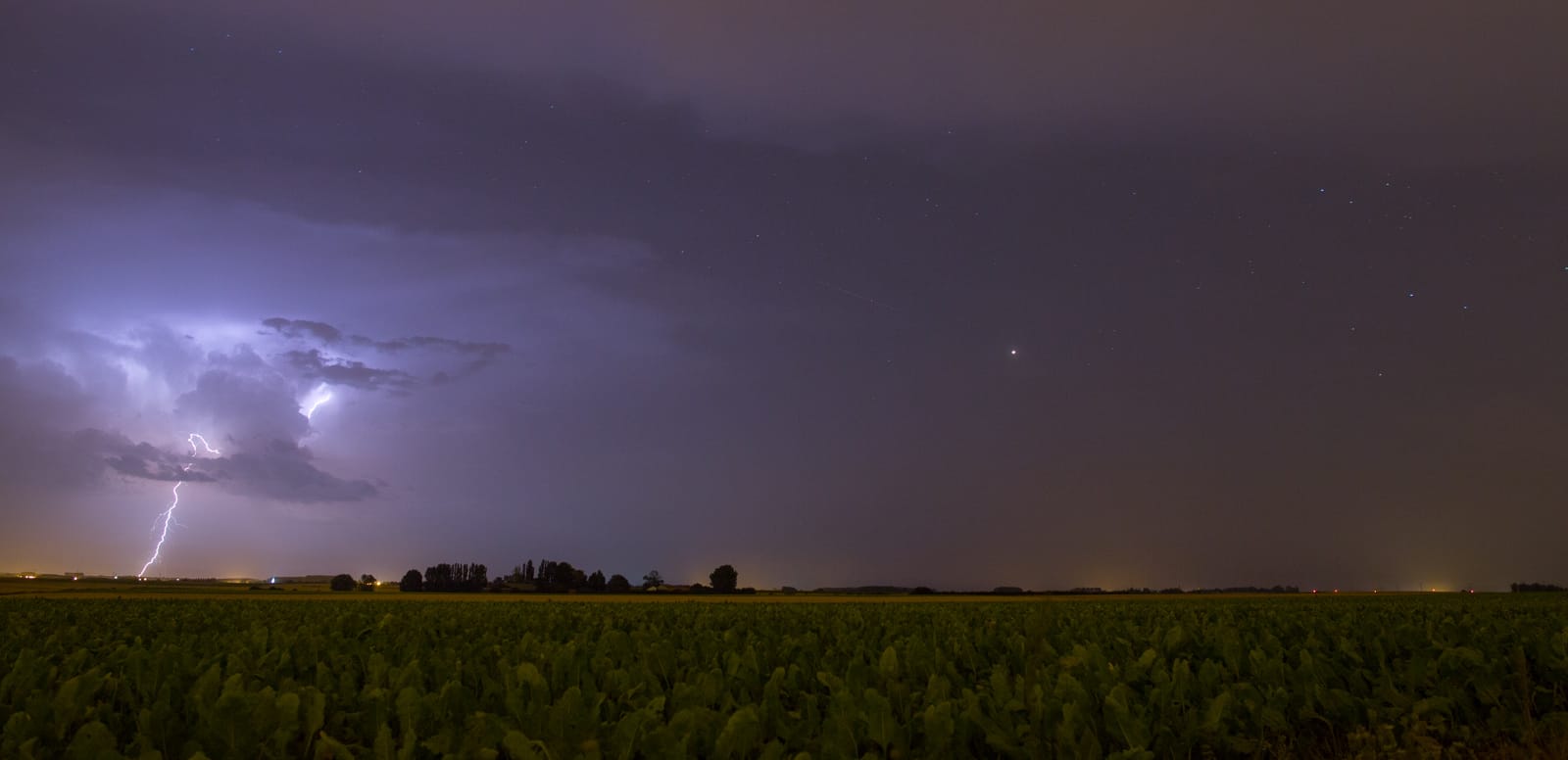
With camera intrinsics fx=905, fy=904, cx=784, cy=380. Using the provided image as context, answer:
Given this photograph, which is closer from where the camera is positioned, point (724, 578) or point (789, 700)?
point (789, 700)

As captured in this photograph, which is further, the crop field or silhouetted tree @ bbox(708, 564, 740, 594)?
silhouetted tree @ bbox(708, 564, 740, 594)

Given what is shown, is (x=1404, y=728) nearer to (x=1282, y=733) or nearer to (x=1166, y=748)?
(x=1282, y=733)

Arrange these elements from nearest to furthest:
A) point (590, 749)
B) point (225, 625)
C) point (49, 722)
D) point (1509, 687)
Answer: point (590, 749) → point (49, 722) → point (1509, 687) → point (225, 625)

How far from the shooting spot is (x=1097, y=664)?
21.6ft

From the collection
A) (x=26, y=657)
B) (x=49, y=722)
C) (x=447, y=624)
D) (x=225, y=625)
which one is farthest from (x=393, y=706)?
(x=225, y=625)

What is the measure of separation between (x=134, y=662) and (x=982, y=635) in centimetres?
856

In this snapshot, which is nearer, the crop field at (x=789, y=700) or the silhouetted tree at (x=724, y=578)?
the crop field at (x=789, y=700)

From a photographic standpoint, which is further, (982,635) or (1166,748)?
(982,635)

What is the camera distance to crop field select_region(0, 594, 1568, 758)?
4102mm

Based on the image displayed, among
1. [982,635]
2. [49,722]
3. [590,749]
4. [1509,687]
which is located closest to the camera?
[590,749]

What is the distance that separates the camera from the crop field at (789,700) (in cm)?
410

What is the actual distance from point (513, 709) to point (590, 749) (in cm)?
129

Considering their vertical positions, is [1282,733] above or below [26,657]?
below

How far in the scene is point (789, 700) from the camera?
261 inches
